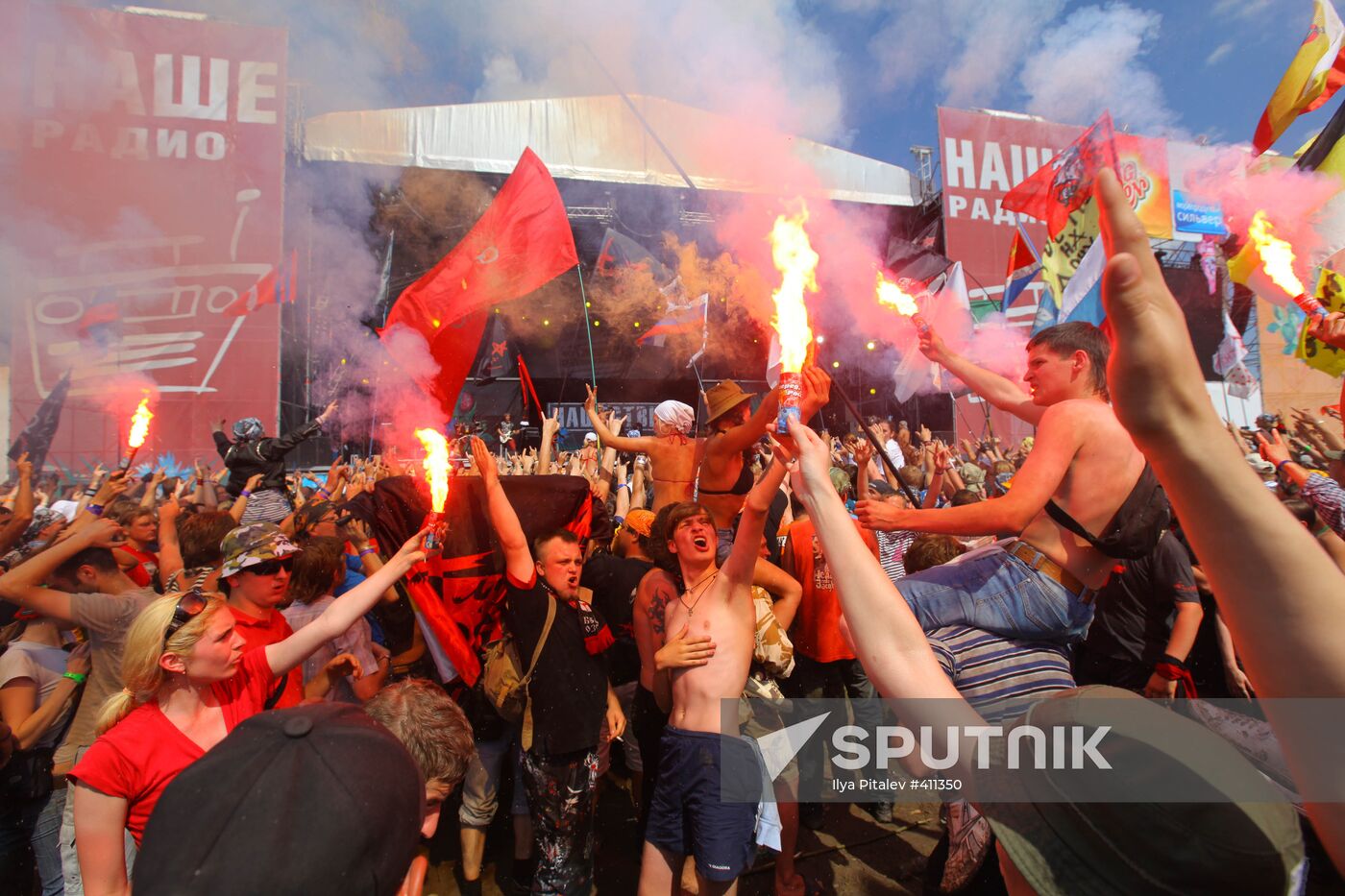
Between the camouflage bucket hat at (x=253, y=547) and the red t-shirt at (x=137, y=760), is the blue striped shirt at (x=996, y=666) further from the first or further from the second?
the camouflage bucket hat at (x=253, y=547)

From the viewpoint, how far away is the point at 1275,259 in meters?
3.88

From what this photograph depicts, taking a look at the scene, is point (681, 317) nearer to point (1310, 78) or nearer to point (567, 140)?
point (567, 140)

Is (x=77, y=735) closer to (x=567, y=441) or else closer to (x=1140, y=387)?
(x=1140, y=387)

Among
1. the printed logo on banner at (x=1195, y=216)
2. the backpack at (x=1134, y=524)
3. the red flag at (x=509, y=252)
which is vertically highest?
the printed logo on banner at (x=1195, y=216)

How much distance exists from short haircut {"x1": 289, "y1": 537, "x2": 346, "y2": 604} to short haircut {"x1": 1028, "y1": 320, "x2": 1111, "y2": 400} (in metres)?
3.51

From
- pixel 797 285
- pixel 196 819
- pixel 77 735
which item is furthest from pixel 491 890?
pixel 797 285

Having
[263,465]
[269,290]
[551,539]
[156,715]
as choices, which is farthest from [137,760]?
[269,290]

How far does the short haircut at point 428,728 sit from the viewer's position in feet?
6.35

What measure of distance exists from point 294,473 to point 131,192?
295 inches

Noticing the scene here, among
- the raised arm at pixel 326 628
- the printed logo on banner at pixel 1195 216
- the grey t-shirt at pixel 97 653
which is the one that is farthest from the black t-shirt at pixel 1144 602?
the printed logo on banner at pixel 1195 216

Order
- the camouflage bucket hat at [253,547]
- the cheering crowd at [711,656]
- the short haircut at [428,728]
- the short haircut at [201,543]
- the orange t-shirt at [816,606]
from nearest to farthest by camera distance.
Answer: the cheering crowd at [711,656] → the short haircut at [428,728] → the camouflage bucket hat at [253,547] → the short haircut at [201,543] → the orange t-shirt at [816,606]

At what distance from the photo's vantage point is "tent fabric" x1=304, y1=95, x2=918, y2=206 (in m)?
16.0

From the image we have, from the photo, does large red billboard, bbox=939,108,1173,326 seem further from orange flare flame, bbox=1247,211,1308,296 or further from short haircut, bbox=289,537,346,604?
short haircut, bbox=289,537,346,604

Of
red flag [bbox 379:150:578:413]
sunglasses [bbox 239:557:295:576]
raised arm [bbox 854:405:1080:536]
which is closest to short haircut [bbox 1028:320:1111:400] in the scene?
raised arm [bbox 854:405:1080:536]
